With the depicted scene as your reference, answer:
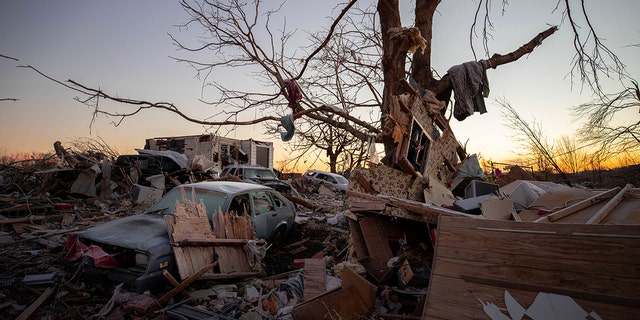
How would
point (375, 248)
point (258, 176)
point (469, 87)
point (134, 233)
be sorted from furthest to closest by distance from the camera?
point (258, 176)
point (469, 87)
point (375, 248)
point (134, 233)

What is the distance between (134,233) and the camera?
4492 millimetres

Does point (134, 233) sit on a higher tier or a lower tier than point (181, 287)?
higher

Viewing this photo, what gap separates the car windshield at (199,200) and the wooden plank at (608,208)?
5.17 m

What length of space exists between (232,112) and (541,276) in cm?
705

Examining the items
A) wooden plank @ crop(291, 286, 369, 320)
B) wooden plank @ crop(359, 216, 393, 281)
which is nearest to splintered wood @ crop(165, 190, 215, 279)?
wooden plank @ crop(291, 286, 369, 320)

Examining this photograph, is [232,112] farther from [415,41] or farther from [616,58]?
[616,58]

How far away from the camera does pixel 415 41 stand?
6.50m

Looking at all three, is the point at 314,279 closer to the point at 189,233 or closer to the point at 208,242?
the point at 208,242

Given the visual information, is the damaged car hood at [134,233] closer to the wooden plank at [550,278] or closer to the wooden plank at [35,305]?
the wooden plank at [35,305]

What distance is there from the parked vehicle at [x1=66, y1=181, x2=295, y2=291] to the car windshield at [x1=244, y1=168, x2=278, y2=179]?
26.6ft

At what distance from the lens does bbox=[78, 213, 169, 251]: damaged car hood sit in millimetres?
4207

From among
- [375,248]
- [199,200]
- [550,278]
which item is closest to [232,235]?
[199,200]

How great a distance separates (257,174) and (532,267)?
13130 millimetres

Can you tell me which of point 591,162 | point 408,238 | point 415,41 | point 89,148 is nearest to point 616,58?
point 415,41
